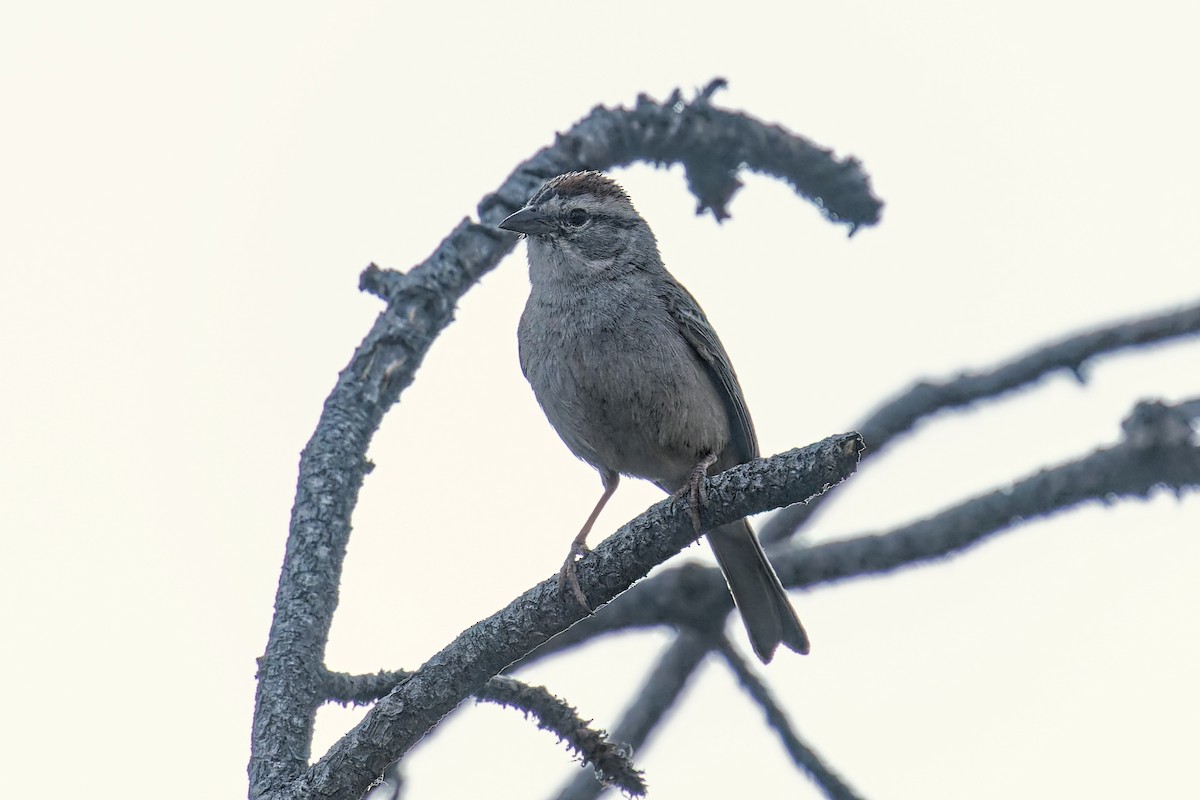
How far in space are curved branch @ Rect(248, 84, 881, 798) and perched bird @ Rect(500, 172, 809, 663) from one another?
266 millimetres

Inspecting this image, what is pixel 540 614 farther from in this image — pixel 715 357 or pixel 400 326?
pixel 715 357

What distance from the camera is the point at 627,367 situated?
17.2 feet

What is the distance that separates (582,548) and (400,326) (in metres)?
1.03

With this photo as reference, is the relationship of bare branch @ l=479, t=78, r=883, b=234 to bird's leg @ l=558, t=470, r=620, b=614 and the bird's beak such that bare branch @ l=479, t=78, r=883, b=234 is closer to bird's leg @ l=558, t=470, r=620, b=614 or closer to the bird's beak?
the bird's beak

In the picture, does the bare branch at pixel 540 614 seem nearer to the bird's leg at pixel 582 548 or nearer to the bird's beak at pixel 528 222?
the bird's leg at pixel 582 548

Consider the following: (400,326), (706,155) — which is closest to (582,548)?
(400,326)

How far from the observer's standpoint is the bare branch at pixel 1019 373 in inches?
203

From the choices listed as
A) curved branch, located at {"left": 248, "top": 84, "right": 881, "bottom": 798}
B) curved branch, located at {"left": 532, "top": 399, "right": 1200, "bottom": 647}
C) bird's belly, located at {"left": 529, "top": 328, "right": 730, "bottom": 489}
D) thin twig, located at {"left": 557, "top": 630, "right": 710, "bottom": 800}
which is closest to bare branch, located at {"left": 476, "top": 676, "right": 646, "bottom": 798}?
curved branch, located at {"left": 248, "top": 84, "right": 881, "bottom": 798}

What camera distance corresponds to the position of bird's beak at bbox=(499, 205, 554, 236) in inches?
208

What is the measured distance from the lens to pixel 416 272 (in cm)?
474

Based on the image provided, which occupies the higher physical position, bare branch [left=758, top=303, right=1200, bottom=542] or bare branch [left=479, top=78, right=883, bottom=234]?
bare branch [left=479, top=78, right=883, bottom=234]

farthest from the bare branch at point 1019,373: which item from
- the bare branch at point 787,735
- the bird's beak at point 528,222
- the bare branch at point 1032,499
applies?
the bird's beak at point 528,222

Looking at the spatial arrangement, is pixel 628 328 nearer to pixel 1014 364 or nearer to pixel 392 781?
pixel 1014 364

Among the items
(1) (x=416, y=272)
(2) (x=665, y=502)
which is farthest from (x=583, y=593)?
(1) (x=416, y=272)
